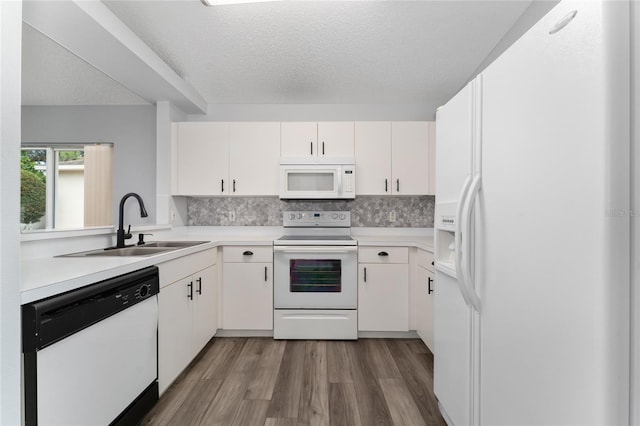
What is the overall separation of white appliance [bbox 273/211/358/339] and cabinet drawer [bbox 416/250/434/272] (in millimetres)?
553

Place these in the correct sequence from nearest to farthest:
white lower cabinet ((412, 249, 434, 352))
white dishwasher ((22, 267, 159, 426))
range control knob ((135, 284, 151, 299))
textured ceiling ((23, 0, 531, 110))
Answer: white dishwasher ((22, 267, 159, 426))
range control knob ((135, 284, 151, 299))
textured ceiling ((23, 0, 531, 110))
white lower cabinet ((412, 249, 434, 352))

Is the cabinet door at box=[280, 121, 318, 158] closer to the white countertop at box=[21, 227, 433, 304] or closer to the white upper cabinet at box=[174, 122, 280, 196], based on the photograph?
the white upper cabinet at box=[174, 122, 280, 196]

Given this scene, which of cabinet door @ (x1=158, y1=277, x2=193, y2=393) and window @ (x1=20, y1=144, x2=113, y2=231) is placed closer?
cabinet door @ (x1=158, y1=277, x2=193, y2=393)

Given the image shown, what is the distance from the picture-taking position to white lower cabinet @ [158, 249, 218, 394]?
178 cm

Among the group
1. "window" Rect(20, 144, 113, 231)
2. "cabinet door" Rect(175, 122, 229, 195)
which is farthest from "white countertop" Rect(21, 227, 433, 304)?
"window" Rect(20, 144, 113, 231)

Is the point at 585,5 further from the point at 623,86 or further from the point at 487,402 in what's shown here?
the point at 487,402

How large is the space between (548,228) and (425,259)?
1.69 m

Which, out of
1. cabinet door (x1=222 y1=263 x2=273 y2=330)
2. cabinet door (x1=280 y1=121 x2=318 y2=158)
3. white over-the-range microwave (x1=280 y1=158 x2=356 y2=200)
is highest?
cabinet door (x1=280 y1=121 x2=318 y2=158)

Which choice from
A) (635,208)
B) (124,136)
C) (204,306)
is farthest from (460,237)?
(124,136)

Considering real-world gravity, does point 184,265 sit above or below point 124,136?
below

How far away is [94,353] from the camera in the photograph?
1202 millimetres

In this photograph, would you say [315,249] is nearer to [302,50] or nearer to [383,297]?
[383,297]

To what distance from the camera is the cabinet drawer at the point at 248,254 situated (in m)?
2.75

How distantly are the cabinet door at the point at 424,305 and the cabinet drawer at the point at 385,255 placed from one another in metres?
0.19
